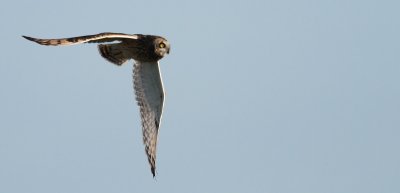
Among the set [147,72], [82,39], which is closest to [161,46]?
[147,72]

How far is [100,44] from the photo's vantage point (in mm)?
24422

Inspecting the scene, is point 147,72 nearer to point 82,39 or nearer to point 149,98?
point 149,98

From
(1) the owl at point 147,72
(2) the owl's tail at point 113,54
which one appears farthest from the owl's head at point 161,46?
(2) the owl's tail at point 113,54

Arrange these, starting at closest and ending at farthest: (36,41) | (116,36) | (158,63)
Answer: (36,41) < (116,36) < (158,63)

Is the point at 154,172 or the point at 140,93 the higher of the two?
the point at 140,93

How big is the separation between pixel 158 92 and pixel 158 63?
1.93 ft

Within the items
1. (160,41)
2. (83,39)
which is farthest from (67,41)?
(160,41)

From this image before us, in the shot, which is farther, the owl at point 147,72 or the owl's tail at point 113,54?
the owl's tail at point 113,54

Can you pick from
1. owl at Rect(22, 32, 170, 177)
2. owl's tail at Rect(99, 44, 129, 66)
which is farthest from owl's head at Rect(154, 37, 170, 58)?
owl's tail at Rect(99, 44, 129, 66)

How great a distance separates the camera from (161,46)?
77.0 ft

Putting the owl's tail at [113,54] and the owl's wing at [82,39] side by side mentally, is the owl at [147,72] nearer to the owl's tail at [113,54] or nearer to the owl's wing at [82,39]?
the owl's tail at [113,54]

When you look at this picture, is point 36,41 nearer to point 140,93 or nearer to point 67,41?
point 67,41

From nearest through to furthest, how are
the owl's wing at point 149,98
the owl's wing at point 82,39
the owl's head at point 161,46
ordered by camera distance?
1. the owl's wing at point 82,39
2. the owl's head at point 161,46
3. the owl's wing at point 149,98

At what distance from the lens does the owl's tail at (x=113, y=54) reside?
79.2 feet
